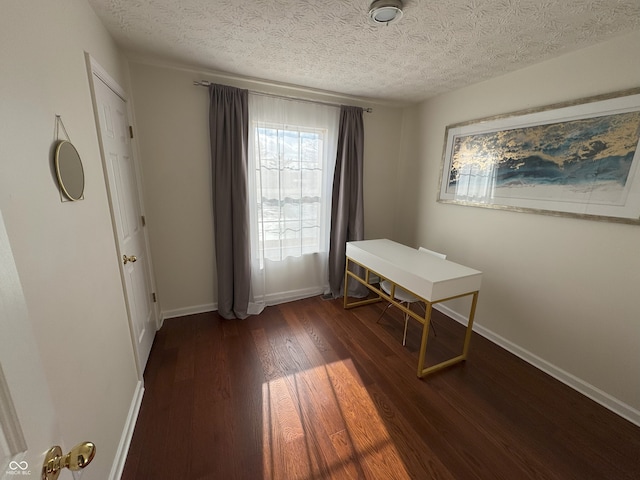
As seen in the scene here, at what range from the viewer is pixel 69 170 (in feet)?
3.59

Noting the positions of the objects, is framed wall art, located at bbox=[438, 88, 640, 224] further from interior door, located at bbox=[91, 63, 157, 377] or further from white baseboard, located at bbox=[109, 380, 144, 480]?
white baseboard, located at bbox=[109, 380, 144, 480]

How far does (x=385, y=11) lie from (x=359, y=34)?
33 centimetres

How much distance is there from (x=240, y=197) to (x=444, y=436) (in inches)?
96.9

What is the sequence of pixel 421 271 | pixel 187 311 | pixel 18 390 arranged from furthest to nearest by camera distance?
1. pixel 187 311
2. pixel 421 271
3. pixel 18 390

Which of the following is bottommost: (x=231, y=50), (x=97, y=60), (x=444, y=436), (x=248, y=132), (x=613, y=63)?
(x=444, y=436)

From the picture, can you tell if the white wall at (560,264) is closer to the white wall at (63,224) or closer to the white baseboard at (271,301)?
the white baseboard at (271,301)

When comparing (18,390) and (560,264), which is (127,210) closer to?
(18,390)

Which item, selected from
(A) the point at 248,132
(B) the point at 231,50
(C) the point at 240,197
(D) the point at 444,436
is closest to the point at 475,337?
(D) the point at 444,436

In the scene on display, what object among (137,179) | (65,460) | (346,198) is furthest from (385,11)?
(137,179)

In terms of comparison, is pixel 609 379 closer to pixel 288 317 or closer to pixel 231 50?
pixel 288 317

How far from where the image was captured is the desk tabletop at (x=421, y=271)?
6.35ft

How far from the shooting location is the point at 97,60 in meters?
1.51

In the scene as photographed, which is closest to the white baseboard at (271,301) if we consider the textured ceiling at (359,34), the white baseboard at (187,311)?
the white baseboard at (187,311)

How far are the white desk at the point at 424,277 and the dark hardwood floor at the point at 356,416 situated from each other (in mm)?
320
